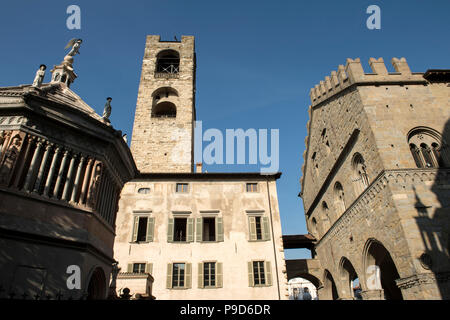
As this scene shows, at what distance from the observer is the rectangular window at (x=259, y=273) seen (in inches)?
→ 749

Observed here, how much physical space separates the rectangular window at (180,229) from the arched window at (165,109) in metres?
13.3

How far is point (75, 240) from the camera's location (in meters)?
7.01

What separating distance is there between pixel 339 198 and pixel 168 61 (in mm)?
26014

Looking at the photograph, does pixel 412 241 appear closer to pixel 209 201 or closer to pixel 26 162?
pixel 209 201

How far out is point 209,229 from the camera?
75.0 feet

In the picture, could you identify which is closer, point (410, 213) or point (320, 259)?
point (410, 213)

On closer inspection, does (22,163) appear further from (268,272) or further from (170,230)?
(268,272)

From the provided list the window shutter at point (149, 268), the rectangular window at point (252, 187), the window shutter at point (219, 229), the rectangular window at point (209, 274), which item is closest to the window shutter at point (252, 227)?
the window shutter at point (219, 229)

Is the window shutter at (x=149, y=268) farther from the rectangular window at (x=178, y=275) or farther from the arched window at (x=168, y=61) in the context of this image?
the arched window at (x=168, y=61)

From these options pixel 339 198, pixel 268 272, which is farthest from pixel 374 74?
pixel 268 272
